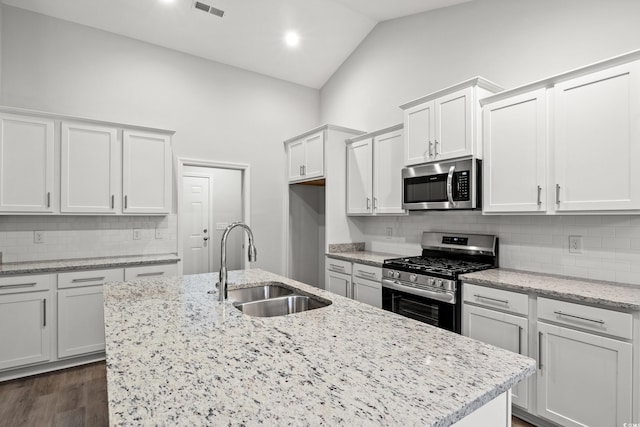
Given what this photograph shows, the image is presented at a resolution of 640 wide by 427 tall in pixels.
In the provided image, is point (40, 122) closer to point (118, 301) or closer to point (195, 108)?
point (195, 108)

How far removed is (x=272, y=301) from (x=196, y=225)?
4.18 metres

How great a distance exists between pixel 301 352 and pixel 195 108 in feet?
12.7

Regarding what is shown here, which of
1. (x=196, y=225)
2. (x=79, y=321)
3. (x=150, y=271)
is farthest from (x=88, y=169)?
(x=196, y=225)

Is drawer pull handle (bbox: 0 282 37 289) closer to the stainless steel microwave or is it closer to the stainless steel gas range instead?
the stainless steel gas range

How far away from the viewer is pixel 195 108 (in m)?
4.22

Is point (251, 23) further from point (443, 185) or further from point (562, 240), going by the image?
point (562, 240)

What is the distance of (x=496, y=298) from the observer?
2.34 metres

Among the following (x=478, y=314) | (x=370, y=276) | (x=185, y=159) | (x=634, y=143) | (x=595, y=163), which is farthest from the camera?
(x=185, y=159)

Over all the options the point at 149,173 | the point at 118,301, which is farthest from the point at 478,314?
the point at 149,173

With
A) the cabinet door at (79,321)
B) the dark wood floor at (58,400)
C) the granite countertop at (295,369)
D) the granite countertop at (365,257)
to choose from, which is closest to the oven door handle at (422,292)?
the granite countertop at (365,257)

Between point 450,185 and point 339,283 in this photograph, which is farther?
point 339,283

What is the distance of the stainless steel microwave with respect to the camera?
279cm

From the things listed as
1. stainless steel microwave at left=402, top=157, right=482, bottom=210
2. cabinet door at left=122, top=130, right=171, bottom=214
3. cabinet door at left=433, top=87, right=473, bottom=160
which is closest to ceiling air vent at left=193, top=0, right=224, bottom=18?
cabinet door at left=122, top=130, right=171, bottom=214

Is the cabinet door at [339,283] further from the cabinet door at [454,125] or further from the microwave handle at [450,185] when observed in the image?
the cabinet door at [454,125]
